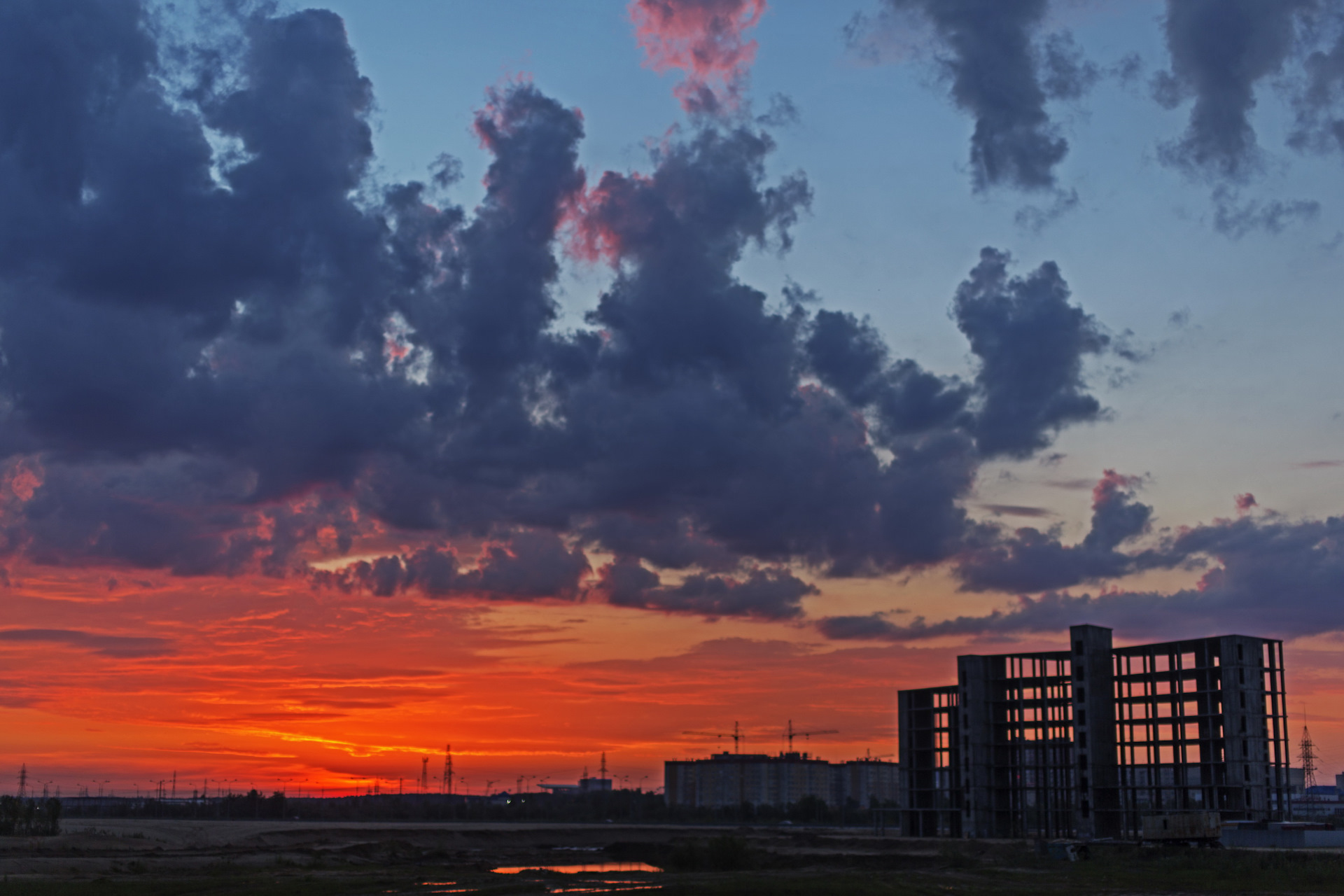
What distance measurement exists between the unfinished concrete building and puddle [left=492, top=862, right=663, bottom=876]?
51558mm

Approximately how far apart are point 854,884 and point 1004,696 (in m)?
96.6

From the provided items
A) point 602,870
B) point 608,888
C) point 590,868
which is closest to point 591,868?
point 590,868

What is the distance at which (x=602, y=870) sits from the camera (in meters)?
115

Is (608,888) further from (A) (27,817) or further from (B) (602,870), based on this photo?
(A) (27,817)

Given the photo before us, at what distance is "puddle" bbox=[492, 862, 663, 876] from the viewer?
358 ft

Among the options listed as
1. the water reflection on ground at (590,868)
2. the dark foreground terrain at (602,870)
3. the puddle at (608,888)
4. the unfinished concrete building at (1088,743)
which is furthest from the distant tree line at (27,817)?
the unfinished concrete building at (1088,743)

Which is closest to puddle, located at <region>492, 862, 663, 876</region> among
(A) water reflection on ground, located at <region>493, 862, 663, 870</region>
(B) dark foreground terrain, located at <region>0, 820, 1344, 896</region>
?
(A) water reflection on ground, located at <region>493, 862, 663, 870</region>

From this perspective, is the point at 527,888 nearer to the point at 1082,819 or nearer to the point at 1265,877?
the point at 1265,877

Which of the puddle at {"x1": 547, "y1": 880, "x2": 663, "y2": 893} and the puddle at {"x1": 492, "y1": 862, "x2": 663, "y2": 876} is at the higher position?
→ the puddle at {"x1": 547, "y1": 880, "x2": 663, "y2": 893}

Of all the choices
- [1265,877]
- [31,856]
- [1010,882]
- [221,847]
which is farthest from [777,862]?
[31,856]

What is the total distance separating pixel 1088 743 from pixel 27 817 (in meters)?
121

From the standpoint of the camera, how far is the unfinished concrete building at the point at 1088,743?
131 m

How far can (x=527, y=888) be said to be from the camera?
247 ft

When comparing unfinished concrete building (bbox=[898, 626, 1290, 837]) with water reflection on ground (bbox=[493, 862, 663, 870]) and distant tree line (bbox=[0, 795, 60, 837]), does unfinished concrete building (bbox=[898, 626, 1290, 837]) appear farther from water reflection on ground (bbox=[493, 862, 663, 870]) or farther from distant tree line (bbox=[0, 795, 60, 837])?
distant tree line (bbox=[0, 795, 60, 837])
